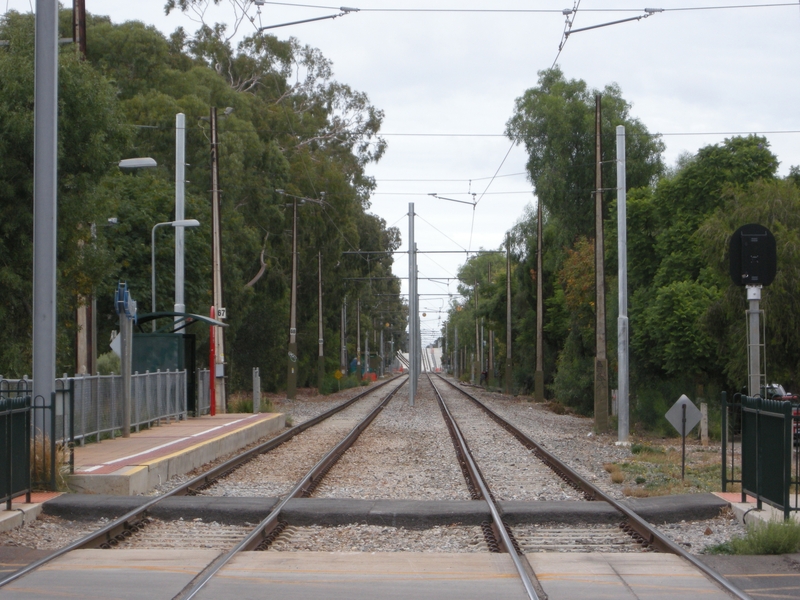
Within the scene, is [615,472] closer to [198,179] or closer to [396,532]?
[396,532]

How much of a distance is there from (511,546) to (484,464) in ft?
29.9

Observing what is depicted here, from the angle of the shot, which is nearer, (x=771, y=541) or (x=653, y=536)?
(x=771, y=541)

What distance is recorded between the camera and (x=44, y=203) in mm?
12680

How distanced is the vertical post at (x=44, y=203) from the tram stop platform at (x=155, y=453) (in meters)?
1.17

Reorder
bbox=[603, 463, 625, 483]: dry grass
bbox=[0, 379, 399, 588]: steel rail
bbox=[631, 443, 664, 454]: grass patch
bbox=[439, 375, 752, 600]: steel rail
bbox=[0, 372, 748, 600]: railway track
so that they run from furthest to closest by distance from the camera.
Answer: bbox=[631, 443, 664, 454]: grass patch, bbox=[603, 463, 625, 483]: dry grass, bbox=[0, 372, 748, 600]: railway track, bbox=[0, 379, 399, 588]: steel rail, bbox=[439, 375, 752, 600]: steel rail

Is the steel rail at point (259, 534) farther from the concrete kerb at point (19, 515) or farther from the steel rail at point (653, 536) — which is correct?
the steel rail at point (653, 536)

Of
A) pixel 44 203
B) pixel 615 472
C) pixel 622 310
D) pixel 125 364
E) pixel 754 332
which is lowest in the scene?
pixel 615 472

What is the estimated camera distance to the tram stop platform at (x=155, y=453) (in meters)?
12.8

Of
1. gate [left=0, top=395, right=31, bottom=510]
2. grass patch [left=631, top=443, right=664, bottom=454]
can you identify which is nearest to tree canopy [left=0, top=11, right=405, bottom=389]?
gate [left=0, top=395, right=31, bottom=510]

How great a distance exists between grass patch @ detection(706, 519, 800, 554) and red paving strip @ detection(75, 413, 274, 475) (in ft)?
27.0

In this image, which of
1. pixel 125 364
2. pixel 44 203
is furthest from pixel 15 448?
pixel 125 364

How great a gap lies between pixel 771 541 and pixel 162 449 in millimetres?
10997

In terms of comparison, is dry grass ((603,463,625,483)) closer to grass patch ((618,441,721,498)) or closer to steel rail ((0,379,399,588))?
grass patch ((618,441,721,498))

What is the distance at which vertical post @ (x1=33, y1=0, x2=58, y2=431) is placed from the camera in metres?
12.6
